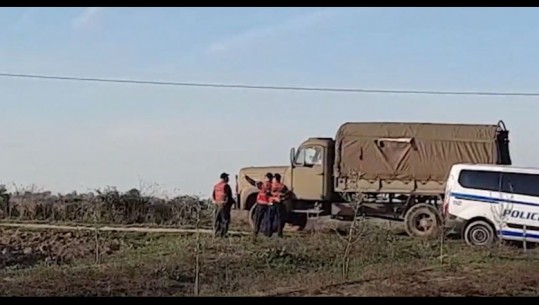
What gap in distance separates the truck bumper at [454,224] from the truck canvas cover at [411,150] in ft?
9.45

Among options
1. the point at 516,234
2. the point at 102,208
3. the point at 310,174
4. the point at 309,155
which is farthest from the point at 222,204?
the point at 102,208

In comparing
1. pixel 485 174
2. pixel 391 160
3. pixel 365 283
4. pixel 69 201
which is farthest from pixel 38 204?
pixel 365 283

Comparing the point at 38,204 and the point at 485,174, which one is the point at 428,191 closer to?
the point at 485,174

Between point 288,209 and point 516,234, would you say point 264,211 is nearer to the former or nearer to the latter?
point 288,209

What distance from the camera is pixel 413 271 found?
15.5 metres

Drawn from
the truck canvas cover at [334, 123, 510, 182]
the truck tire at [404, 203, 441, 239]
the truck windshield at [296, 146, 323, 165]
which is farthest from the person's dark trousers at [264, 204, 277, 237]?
the truck tire at [404, 203, 441, 239]

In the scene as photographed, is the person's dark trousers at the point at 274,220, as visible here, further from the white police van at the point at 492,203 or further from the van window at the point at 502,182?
the van window at the point at 502,182

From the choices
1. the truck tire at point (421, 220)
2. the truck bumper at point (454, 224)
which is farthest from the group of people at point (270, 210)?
the truck bumper at point (454, 224)

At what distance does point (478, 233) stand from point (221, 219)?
18.0ft

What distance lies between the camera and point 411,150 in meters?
25.0

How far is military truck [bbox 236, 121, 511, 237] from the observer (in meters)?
24.6

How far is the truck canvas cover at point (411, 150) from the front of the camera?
24.7 metres

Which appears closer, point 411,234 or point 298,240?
point 298,240

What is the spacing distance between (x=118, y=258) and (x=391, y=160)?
8209 mm
